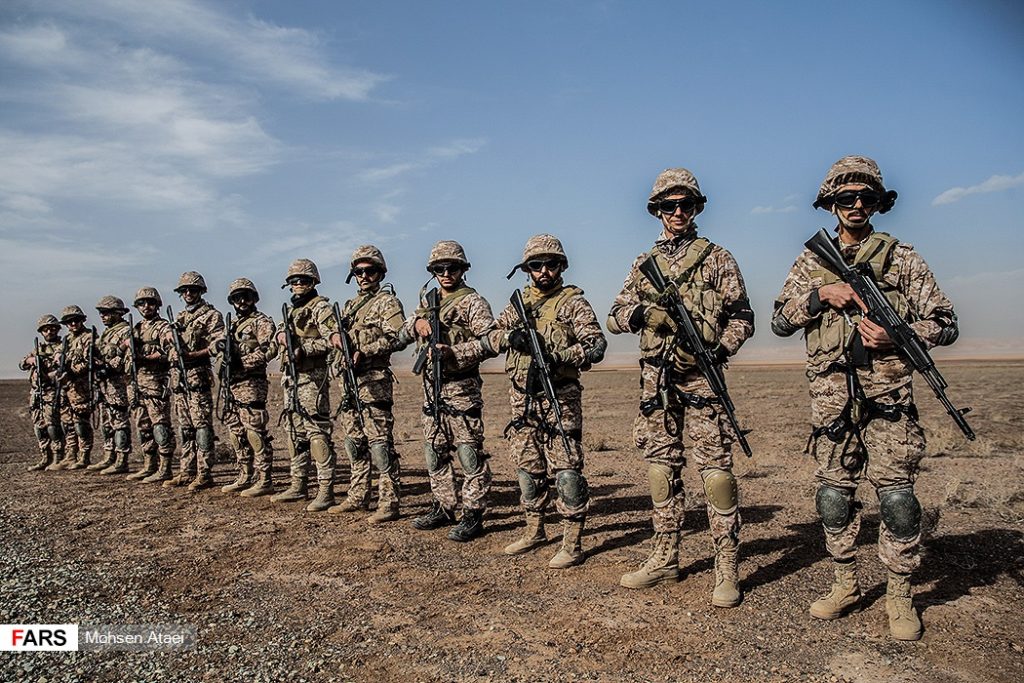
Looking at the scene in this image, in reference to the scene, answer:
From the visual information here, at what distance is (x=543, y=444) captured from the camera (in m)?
6.39

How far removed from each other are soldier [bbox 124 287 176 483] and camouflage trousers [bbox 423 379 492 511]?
5855mm

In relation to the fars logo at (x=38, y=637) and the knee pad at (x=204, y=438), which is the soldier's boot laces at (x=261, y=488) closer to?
the knee pad at (x=204, y=438)

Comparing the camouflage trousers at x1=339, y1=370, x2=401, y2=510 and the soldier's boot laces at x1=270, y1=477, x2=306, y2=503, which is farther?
the soldier's boot laces at x1=270, y1=477, x2=306, y2=503

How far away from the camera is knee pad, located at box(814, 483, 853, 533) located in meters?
4.65

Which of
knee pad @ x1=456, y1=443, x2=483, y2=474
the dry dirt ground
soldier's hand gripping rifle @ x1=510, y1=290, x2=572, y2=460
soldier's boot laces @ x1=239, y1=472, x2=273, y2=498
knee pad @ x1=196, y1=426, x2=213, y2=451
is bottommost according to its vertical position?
the dry dirt ground

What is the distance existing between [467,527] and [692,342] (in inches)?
132

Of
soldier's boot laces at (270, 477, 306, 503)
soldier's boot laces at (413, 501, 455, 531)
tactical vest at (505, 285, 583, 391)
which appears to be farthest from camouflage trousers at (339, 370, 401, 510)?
tactical vest at (505, 285, 583, 391)

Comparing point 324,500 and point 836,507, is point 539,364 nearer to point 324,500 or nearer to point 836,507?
point 836,507

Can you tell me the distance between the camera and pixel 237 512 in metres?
8.64

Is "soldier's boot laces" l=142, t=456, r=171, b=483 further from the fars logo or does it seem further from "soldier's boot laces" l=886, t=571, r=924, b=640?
"soldier's boot laces" l=886, t=571, r=924, b=640

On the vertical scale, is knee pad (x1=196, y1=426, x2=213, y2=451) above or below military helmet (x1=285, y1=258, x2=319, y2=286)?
below

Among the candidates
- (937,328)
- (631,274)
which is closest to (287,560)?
(631,274)

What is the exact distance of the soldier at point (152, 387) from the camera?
1118 cm

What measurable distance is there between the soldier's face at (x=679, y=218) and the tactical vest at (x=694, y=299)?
0.15 meters
